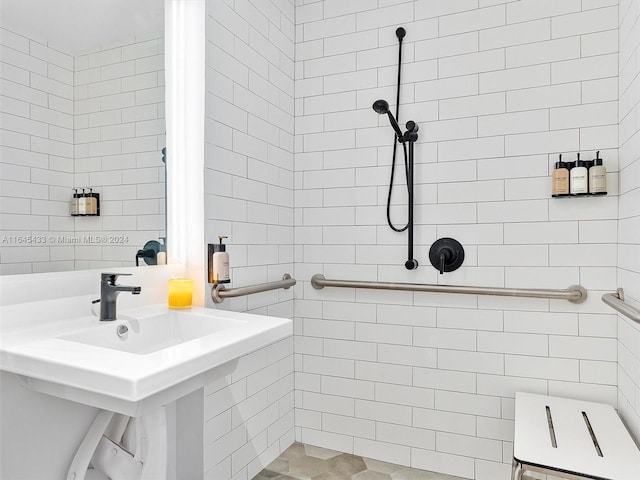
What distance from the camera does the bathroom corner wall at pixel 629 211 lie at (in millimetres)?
1521

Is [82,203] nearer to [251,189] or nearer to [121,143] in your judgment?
[121,143]

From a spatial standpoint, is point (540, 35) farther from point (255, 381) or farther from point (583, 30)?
point (255, 381)

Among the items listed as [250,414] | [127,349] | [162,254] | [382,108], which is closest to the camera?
[127,349]

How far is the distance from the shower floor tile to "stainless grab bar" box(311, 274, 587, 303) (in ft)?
2.75

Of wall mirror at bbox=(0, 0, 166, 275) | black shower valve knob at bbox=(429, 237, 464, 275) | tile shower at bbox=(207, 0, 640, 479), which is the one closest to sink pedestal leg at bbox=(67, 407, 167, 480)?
wall mirror at bbox=(0, 0, 166, 275)

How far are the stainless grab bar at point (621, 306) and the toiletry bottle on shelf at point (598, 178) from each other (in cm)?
40

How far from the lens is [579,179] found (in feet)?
5.71

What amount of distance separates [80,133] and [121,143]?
144mm

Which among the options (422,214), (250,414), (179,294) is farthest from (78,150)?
(422,214)

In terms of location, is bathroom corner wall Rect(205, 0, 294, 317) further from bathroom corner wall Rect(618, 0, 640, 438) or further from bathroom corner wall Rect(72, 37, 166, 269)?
bathroom corner wall Rect(618, 0, 640, 438)

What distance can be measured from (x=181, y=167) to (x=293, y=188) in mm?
739

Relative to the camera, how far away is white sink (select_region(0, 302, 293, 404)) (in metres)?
0.90

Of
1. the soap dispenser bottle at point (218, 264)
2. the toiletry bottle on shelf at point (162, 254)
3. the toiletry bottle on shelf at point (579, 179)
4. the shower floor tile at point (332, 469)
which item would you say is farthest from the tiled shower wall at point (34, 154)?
the toiletry bottle on shelf at point (579, 179)

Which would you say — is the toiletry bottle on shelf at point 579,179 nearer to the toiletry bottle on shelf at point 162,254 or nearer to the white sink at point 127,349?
the white sink at point 127,349
